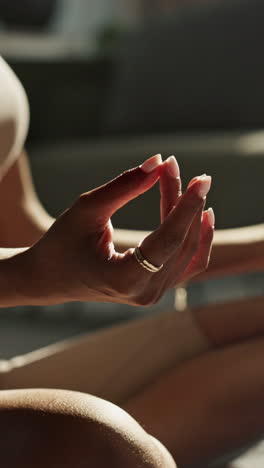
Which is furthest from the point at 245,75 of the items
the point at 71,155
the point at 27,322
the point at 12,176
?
the point at 12,176

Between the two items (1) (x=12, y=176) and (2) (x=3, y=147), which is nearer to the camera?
(2) (x=3, y=147)

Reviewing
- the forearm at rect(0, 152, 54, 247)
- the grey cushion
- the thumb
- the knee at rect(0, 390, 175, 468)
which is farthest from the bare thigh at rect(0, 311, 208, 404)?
the grey cushion

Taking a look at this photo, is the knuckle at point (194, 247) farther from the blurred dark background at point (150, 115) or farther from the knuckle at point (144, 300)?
the blurred dark background at point (150, 115)

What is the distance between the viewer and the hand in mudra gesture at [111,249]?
315mm

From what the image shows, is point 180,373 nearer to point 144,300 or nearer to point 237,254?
point 237,254

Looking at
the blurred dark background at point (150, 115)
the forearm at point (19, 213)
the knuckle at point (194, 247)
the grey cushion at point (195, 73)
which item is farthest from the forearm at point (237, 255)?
the grey cushion at point (195, 73)

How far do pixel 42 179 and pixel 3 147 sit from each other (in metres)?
1.36

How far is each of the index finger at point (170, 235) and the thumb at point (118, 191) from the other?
0.06ft

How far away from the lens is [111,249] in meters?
0.33

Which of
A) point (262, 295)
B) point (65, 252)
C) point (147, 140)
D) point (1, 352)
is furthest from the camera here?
point (147, 140)

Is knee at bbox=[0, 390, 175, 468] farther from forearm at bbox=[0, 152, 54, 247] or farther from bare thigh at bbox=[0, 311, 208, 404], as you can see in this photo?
forearm at bbox=[0, 152, 54, 247]

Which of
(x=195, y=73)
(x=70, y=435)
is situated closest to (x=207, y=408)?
(x=70, y=435)

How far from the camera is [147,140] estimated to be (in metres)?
1.86

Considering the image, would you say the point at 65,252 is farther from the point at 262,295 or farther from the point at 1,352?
the point at 1,352
